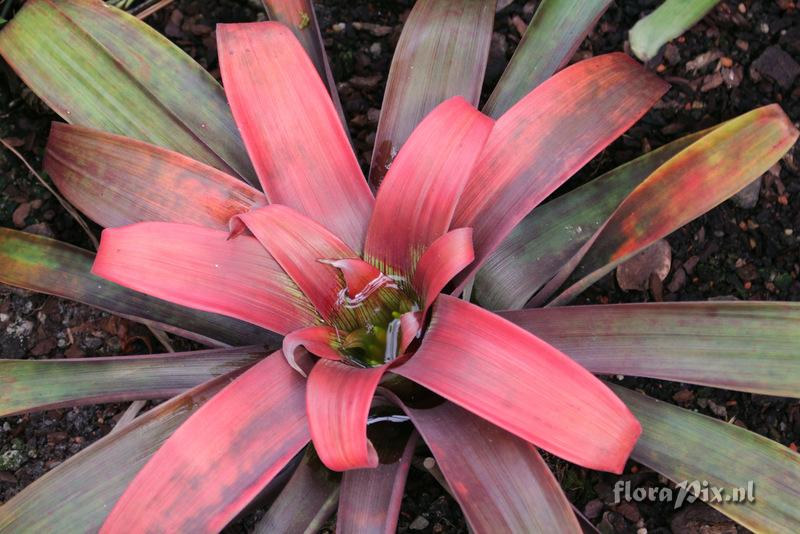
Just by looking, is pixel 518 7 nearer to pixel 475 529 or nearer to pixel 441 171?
pixel 441 171

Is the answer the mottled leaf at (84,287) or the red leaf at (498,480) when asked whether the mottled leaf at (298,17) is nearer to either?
the mottled leaf at (84,287)

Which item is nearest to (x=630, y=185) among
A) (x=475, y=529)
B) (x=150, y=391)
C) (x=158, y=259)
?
(x=475, y=529)

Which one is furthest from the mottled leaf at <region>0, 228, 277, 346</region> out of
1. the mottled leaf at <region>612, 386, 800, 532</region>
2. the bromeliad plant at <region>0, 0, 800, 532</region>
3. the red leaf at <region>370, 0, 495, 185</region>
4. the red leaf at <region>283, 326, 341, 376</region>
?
the mottled leaf at <region>612, 386, 800, 532</region>

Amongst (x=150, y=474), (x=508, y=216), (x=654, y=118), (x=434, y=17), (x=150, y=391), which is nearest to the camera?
(x=150, y=474)

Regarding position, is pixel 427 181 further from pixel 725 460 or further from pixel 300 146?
pixel 725 460

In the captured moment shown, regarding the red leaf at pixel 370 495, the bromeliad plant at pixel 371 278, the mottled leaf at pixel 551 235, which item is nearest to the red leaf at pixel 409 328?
the bromeliad plant at pixel 371 278

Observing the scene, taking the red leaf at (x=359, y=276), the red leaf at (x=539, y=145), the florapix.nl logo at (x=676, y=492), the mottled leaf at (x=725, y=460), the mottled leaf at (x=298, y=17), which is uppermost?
the mottled leaf at (x=298, y=17)
